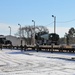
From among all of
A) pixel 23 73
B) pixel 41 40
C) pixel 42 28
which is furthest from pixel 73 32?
pixel 23 73

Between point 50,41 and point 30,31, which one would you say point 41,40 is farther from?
point 30,31

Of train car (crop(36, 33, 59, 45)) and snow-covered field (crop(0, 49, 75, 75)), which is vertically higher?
train car (crop(36, 33, 59, 45))

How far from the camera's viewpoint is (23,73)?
14.6 meters

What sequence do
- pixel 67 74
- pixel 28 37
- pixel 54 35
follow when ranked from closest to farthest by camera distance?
1. pixel 67 74
2. pixel 54 35
3. pixel 28 37

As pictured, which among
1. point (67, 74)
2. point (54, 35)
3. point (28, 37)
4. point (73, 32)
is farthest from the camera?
point (28, 37)

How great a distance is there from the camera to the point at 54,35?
6625 centimetres

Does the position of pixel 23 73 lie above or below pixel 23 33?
below

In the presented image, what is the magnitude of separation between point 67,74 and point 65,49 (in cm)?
2943

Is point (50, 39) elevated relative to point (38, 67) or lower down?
elevated

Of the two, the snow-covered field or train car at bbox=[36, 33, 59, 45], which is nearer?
the snow-covered field

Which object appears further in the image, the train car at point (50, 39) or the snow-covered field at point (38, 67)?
the train car at point (50, 39)

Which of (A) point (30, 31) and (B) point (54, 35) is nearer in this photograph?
(B) point (54, 35)

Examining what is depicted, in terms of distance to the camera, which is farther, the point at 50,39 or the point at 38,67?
the point at 50,39

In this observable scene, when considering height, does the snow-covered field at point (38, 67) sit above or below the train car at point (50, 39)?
below
